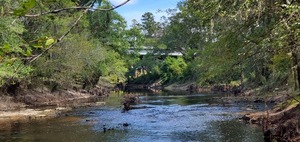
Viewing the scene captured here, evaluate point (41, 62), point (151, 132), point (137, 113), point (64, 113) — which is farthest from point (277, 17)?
point (41, 62)

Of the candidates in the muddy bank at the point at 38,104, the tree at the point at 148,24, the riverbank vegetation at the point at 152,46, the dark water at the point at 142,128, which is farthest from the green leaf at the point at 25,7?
the tree at the point at 148,24

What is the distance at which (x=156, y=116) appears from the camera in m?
22.4

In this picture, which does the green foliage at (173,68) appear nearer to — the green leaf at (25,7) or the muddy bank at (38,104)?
the muddy bank at (38,104)

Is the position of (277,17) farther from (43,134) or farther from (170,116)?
(170,116)

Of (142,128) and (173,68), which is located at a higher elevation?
(173,68)

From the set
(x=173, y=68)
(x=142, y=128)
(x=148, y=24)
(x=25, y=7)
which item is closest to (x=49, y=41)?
(x=25, y=7)

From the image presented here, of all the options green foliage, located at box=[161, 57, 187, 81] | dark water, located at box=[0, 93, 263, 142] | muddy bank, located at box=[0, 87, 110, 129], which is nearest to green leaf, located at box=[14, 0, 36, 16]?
dark water, located at box=[0, 93, 263, 142]

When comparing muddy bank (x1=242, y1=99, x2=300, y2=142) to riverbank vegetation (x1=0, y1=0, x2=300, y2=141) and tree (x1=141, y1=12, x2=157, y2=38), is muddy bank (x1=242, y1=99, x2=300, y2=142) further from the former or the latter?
tree (x1=141, y1=12, x2=157, y2=38)

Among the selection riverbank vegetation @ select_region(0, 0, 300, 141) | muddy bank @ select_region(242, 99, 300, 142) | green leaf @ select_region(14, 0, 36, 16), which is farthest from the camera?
muddy bank @ select_region(242, 99, 300, 142)

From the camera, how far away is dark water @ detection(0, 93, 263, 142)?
15.3 metres

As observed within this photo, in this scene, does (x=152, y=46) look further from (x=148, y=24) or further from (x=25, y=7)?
(x=25, y=7)

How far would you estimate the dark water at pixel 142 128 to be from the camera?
15.3m

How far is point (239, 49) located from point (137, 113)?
1240 centimetres

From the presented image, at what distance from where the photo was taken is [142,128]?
58.6 ft
